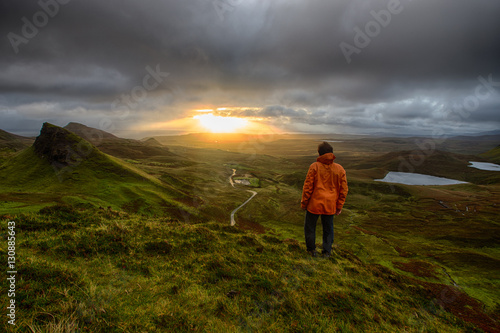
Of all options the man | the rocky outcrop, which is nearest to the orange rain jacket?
the man

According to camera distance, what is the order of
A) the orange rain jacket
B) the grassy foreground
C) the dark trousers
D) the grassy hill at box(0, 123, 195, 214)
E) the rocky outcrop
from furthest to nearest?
the rocky outcrop < the grassy hill at box(0, 123, 195, 214) < the dark trousers < the orange rain jacket < the grassy foreground

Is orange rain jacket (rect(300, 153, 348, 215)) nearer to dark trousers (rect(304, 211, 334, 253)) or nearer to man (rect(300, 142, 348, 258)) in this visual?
man (rect(300, 142, 348, 258))

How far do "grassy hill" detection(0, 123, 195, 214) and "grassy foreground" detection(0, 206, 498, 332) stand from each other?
107ft

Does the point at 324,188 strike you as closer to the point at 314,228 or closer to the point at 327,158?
the point at 327,158

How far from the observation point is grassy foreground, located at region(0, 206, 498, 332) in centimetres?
515

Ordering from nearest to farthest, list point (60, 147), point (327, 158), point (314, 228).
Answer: point (327, 158), point (314, 228), point (60, 147)

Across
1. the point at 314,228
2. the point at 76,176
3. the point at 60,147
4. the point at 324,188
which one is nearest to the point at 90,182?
the point at 76,176

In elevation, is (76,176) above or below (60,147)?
below

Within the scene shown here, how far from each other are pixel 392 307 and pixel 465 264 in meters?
58.9

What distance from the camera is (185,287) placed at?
7.41 m

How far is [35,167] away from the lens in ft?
156

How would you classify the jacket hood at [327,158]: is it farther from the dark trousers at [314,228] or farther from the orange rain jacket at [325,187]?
the dark trousers at [314,228]

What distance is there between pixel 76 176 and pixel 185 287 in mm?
53855

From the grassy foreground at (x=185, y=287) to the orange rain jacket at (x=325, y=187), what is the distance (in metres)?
3.04
